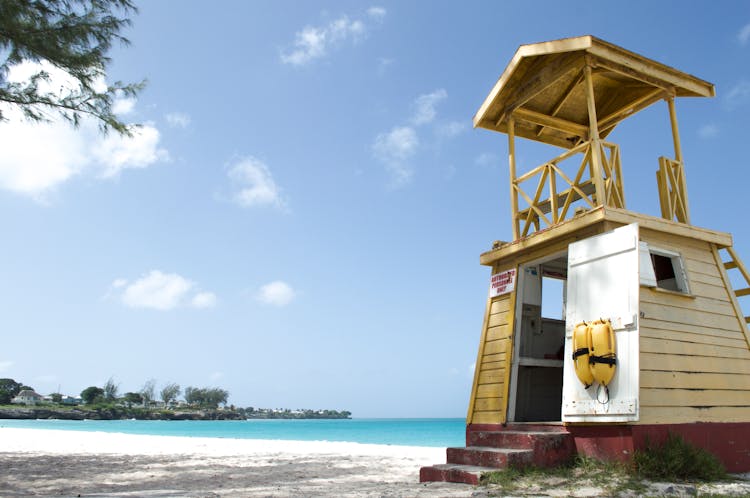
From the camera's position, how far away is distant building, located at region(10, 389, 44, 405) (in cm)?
9607

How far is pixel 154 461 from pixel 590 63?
10052 mm

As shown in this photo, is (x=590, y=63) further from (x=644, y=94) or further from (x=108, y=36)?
(x=108, y=36)

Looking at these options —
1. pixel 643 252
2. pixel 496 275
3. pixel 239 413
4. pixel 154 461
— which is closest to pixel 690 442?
pixel 643 252

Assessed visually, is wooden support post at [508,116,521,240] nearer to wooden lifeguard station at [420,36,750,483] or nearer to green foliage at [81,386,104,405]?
wooden lifeguard station at [420,36,750,483]

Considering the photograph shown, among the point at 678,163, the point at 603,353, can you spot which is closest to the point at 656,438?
the point at 603,353

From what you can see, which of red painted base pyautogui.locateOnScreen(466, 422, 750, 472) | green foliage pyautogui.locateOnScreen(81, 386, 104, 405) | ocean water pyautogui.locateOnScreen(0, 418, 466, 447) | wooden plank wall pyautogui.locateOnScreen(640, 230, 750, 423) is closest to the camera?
red painted base pyautogui.locateOnScreen(466, 422, 750, 472)

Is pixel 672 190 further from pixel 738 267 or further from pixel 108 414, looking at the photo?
pixel 108 414

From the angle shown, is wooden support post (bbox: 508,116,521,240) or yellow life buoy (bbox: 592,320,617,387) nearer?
yellow life buoy (bbox: 592,320,617,387)

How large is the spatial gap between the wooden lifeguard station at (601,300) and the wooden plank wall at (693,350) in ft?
0.06

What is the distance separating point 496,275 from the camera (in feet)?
27.8

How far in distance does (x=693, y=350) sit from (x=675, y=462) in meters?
1.57

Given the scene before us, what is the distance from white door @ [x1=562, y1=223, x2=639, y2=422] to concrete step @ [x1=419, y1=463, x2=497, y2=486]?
1.24 metres

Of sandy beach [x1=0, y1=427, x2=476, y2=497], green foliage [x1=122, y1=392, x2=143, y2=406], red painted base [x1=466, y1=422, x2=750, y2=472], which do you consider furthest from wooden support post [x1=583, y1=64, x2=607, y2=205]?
green foliage [x1=122, y1=392, x2=143, y2=406]

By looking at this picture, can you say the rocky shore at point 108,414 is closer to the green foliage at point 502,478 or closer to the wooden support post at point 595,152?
the green foliage at point 502,478
